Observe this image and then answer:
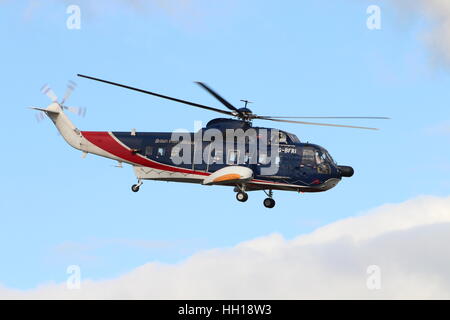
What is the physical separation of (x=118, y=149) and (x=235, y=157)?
837 cm

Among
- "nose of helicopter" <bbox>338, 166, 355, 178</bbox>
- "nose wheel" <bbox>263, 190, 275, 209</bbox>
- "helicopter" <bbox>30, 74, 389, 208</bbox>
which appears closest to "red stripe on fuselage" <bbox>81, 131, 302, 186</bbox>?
"helicopter" <bbox>30, 74, 389, 208</bbox>

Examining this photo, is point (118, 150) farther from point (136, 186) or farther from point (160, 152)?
point (160, 152)

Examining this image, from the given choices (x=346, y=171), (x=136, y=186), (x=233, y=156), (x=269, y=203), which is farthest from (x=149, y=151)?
(x=346, y=171)

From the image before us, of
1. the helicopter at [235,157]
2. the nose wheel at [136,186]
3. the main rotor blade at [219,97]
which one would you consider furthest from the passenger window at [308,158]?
the nose wheel at [136,186]

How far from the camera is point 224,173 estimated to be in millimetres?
54594

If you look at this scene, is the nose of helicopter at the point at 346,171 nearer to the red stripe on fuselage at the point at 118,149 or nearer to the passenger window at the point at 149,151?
the red stripe on fuselage at the point at 118,149

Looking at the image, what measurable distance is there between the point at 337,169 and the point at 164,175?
441 inches

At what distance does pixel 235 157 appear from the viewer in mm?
55219

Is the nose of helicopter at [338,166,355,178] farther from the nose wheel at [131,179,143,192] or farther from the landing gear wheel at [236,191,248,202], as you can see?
the nose wheel at [131,179,143,192]

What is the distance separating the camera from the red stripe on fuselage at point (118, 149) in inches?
2254

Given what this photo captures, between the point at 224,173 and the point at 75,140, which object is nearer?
the point at 224,173

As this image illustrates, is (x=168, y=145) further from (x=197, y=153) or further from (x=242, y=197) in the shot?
(x=242, y=197)
